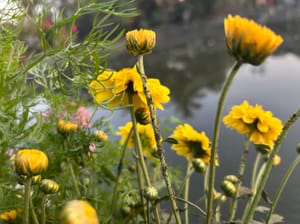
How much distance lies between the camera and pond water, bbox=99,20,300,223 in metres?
0.72

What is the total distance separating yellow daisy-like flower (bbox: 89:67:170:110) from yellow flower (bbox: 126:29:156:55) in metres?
0.03

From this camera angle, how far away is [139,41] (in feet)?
0.91

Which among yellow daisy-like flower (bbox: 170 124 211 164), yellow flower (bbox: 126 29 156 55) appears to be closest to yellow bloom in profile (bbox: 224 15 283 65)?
yellow flower (bbox: 126 29 156 55)

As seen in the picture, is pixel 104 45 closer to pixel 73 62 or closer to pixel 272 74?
pixel 73 62

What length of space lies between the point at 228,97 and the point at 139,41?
110cm

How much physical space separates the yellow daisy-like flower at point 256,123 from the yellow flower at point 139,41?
0.45ft

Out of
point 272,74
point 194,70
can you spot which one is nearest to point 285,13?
point 194,70

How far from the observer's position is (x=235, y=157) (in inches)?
33.4

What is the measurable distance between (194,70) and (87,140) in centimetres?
189

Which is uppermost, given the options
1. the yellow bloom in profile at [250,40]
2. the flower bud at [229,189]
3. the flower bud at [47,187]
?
the yellow bloom in profile at [250,40]

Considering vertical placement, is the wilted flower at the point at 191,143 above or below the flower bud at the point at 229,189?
above

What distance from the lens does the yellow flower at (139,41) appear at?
0.28 m

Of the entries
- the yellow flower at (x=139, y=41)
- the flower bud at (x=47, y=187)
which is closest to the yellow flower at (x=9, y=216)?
the flower bud at (x=47, y=187)

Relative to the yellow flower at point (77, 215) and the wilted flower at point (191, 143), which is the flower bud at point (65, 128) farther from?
the yellow flower at point (77, 215)
